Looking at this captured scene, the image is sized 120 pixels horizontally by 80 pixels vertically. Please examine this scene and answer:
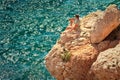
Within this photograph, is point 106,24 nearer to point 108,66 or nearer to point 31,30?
point 108,66

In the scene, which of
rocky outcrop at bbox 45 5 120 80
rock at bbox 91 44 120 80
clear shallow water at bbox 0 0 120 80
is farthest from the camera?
clear shallow water at bbox 0 0 120 80

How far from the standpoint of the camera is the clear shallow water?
21.6m

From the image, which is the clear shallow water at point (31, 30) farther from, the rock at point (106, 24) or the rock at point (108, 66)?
the rock at point (108, 66)

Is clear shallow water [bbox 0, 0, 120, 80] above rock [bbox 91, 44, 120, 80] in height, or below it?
below

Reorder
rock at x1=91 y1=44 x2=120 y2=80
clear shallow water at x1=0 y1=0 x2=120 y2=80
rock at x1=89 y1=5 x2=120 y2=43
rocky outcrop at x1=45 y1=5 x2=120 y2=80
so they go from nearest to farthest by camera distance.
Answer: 1. rock at x1=91 y1=44 x2=120 y2=80
2. rocky outcrop at x1=45 y1=5 x2=120 y2=80
3. rock at x1=89 y1=5 x2=120 y2=43
4. clear shallow water at x1=0 y1=0 x2=120 y2=80

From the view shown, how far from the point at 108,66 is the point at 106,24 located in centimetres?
289

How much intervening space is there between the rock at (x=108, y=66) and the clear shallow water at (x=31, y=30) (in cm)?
852

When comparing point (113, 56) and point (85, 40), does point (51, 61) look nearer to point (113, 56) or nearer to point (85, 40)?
point (85, 40)

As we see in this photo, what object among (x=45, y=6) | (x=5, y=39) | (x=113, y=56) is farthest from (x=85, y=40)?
(x=45, y=6)

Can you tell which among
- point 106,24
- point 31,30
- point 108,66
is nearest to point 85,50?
point 106,24

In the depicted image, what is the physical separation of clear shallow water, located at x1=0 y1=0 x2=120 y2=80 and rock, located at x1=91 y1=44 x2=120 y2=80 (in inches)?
335

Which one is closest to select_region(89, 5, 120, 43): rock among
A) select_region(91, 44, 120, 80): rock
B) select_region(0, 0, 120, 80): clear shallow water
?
select_region(91, 44, 120, 80): rock

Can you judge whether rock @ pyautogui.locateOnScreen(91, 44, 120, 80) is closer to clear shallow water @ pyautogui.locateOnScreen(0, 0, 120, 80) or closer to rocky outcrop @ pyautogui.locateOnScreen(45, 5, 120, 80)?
rocky outcrop @ pyautogui.locateOnScreen(45, 5, 120, 80)

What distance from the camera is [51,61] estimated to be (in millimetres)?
14609
